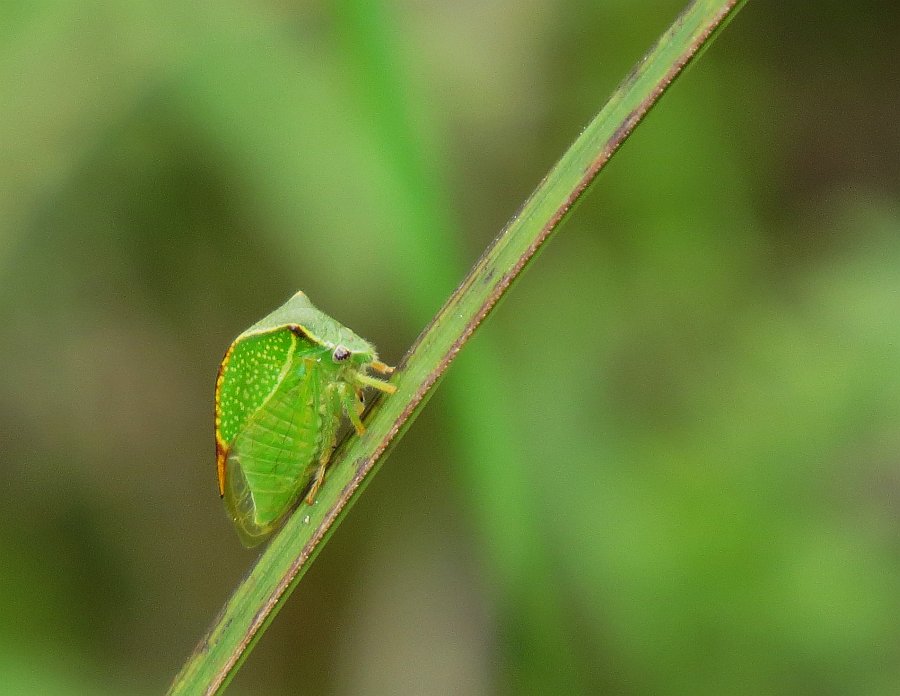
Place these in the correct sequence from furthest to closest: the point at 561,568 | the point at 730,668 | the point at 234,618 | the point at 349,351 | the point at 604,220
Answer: the point at 604,220 → the point at 561,568 → the point at 730,668 → the point at 349,351 → the point at 234,618

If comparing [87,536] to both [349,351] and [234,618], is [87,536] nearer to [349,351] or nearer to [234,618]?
[349,351]

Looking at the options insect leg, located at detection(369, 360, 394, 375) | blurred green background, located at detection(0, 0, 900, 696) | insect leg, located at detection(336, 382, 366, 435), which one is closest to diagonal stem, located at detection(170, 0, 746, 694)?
insect leg, located at detection(369, 360, 394, 375)

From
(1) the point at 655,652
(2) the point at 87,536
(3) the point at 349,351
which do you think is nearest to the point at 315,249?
(3) the point at 349,351

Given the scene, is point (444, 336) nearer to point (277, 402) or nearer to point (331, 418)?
point (331, 418)

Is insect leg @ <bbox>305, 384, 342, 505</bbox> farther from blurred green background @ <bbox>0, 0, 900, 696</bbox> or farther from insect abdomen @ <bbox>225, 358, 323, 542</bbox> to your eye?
blurred green background @ <bbox>0, 0, 900, 696</bbox>

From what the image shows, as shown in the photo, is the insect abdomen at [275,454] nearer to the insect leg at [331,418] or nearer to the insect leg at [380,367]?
the insect leg at [331,418]

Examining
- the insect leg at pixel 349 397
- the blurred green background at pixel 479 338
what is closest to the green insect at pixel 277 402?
the insect leg at pixel 349 397
